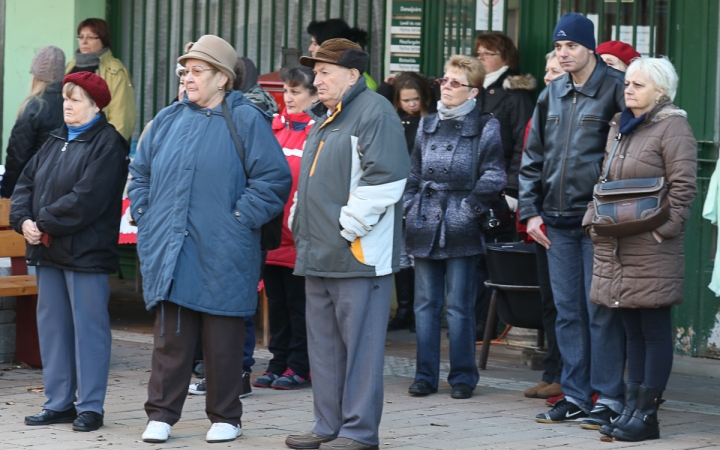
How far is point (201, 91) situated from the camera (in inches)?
233

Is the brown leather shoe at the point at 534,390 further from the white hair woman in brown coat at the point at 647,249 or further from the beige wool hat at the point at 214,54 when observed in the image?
the beige wool hat at the point at 214,54

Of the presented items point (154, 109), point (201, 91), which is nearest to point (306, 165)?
point (201, 91)

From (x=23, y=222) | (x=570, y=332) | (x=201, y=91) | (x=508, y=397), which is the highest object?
(x=201, y=91)

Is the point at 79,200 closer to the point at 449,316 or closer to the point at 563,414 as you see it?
the point at 449,316

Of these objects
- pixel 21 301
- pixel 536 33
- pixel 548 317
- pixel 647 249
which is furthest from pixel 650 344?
pixel 21 301

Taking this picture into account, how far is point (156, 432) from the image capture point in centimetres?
579

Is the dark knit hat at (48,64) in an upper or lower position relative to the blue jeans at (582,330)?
upper

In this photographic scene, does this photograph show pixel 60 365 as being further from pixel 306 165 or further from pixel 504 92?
pixel 504 92

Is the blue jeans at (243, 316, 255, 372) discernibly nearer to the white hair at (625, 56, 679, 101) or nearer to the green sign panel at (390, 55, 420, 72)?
the white hair at (625, 56, 679, 101)

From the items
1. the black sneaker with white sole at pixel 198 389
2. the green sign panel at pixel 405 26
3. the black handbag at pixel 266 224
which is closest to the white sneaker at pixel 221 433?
the black handbag at pixel 266 224

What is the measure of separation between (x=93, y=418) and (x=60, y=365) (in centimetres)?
36

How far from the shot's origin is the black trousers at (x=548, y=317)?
6719mm

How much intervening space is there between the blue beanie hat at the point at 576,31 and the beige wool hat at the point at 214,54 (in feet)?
5.68

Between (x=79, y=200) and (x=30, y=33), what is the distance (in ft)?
19.3
